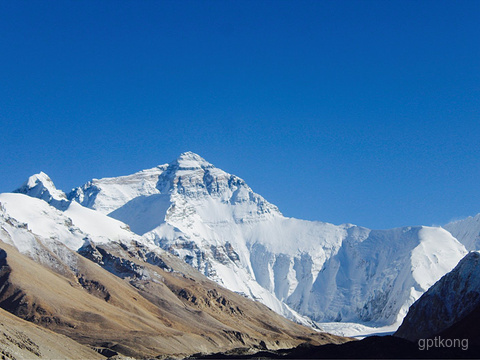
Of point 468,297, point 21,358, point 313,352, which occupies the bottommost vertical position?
point 21,358

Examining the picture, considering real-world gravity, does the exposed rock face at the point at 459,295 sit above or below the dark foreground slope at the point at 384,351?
above

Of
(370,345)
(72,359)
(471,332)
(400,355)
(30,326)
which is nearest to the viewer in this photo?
(400,355)

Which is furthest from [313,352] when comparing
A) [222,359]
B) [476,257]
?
[476,257]

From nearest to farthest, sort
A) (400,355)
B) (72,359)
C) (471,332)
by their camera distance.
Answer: (400,355) < (471,332) < (72,359)

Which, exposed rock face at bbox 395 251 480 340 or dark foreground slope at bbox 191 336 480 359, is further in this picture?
exposed rock face at bbox 395 251 480 340

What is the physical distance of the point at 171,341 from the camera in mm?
190250

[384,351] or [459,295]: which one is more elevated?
[459,295]

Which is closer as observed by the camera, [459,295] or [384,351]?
[384,351]

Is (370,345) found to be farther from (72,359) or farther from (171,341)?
(171,341)

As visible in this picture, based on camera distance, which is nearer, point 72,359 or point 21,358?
point 21,358

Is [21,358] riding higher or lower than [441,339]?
lower

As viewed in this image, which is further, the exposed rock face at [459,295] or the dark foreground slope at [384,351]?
the exposed rock face at [459,295]

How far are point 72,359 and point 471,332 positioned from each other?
238ft

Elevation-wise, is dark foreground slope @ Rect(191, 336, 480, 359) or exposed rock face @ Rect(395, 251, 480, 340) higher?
exposed rock face @ Rect(395, 251, 480, 340)
